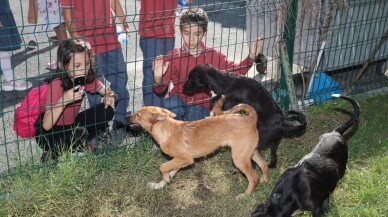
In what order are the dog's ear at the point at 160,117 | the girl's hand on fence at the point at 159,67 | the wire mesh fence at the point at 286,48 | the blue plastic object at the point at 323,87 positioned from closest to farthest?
1. the dog's ear at the point at 160,117
2. the girl's hand on fence at the point at 159,67
3. the wire mesh fence at the point at 286,48
4. the blue plastic object at the point at 323,87

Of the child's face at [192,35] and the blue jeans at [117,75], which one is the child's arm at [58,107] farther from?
the child's face at [192,35]

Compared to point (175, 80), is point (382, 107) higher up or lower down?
lower down

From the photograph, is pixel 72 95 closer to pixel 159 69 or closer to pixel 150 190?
pixel 159 69

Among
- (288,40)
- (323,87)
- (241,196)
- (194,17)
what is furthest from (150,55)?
(323,87)

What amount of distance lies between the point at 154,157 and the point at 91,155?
27.8 inches

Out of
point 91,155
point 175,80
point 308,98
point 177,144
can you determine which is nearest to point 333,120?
point 308,98

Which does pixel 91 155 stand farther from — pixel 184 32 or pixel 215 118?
pixel 184 32

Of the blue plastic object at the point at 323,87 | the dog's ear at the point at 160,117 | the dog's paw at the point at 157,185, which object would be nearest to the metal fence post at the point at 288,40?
the blue plastic object at the point at 323,87

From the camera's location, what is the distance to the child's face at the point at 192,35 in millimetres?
Result: 5652

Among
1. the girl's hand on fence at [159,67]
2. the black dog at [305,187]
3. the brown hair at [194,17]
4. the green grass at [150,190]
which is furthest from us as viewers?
the brown hair at [194,17]

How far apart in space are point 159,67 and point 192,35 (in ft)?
1.91

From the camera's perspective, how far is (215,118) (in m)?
4.81

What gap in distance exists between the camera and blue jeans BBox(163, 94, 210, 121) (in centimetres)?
594

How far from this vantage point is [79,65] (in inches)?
200
